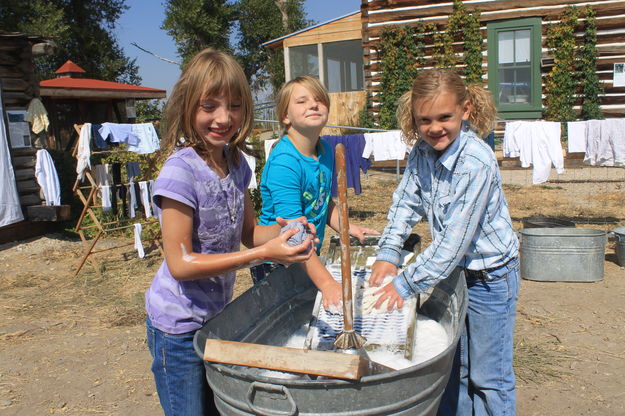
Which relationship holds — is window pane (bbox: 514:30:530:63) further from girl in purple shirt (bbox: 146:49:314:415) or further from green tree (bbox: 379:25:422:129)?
girl in purple shirt (bbox: 146:49:314:415)

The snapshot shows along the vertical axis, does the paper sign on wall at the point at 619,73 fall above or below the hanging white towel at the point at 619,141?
above

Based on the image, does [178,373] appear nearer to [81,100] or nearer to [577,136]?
[577,136]

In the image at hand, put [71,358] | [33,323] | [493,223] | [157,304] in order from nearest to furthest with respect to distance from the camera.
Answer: [157,304]
[493,223]
[71,358]
[33,323]

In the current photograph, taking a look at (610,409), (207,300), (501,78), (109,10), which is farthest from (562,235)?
(109,10)

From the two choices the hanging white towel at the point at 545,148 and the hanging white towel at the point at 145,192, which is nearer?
the hanging white towel at the point at 145,192

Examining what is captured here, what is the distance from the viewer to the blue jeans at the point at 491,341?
2189 millimetres

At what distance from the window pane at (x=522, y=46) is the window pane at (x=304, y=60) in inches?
342

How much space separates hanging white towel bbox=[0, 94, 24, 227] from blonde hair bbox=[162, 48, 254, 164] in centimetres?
675

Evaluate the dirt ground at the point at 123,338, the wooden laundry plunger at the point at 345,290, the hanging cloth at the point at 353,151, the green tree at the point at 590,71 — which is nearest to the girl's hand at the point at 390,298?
the wooden laundry plunger at the point at 345,290

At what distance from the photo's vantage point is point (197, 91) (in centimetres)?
167

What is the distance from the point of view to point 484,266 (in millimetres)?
2135

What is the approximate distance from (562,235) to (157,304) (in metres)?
4.29

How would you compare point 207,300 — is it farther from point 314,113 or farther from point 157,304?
point 314,113

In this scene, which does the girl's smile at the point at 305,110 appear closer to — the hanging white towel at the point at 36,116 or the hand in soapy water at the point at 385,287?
the hand in soapy water at the point at 385,287
